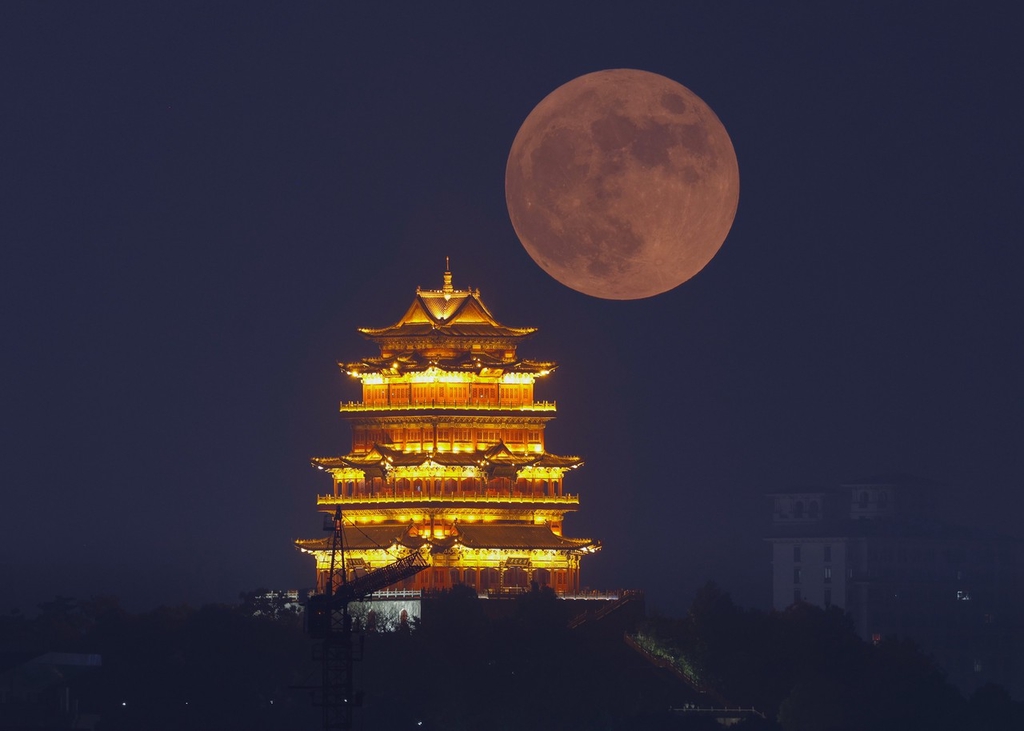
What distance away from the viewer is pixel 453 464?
170875 millimetres

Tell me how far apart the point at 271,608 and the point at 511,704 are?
19056mm

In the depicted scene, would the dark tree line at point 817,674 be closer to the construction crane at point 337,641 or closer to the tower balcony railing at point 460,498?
the tower balcony railing at point 460,498

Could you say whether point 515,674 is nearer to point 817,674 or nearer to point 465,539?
point 465,539

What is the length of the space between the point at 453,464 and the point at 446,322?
357 inches

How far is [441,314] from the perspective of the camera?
6914 inches

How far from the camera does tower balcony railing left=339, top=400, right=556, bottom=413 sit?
172 m

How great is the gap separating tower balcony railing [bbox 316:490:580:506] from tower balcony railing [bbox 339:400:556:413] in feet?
16.3

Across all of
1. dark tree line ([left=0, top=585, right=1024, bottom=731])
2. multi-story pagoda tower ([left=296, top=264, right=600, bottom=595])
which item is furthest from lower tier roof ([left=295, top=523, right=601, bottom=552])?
dark tree line ([left=0, top=585, right=1024, bottom=731])

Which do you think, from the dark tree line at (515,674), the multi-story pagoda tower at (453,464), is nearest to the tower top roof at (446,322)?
the multi-story pagoda tower at (453,464)

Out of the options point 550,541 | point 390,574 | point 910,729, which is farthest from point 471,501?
point 910,729

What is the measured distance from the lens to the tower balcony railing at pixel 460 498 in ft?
560

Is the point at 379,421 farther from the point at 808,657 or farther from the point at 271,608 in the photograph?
the point at 808,657

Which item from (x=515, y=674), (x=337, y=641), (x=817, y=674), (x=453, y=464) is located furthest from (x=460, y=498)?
(x=337, y=641)

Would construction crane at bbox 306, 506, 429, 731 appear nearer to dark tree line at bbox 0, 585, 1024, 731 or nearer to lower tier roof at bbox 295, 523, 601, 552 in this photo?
dark tree line at bbox 0, 585, 1024, 731
